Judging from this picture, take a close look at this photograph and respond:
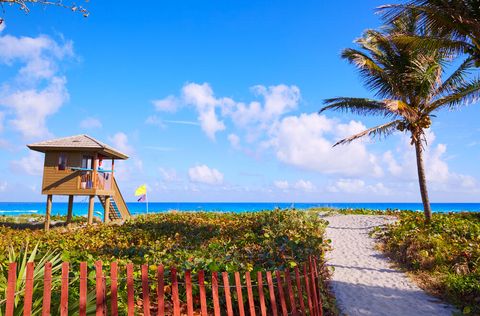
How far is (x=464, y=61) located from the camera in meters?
16.4

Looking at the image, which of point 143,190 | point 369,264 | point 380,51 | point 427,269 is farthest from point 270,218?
point 143,190

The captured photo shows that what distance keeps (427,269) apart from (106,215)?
20406mm

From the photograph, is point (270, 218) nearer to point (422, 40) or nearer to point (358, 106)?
Result: point (358, 106)

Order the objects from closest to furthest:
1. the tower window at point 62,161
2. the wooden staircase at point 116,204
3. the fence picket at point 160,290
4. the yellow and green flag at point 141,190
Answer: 1. the fence picket at point 160,290
2. the tower window at point 62,161
3. the wooden staircase at point 116,204
4. the yellow and green flag at point 141,190

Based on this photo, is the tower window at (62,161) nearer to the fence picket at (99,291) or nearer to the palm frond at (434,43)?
the palm frond at (434,43)

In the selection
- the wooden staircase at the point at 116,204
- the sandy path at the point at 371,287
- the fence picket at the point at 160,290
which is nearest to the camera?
the fence picket at the point at 160,290

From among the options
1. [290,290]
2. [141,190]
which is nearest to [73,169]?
[141,190]

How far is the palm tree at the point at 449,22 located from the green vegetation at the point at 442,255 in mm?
5744

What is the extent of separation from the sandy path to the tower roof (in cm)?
1560

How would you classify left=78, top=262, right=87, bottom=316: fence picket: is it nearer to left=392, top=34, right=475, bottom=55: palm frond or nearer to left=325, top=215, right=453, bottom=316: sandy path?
left=325, top=215, right=453, bottom=316: sandy path

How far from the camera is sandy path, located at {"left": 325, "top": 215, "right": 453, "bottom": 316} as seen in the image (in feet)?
27.5

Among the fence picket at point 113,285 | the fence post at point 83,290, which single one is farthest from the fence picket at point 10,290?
the fence picket at point 113,285

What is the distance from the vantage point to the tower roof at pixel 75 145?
23359 mm

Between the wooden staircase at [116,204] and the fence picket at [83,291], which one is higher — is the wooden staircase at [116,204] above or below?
above
